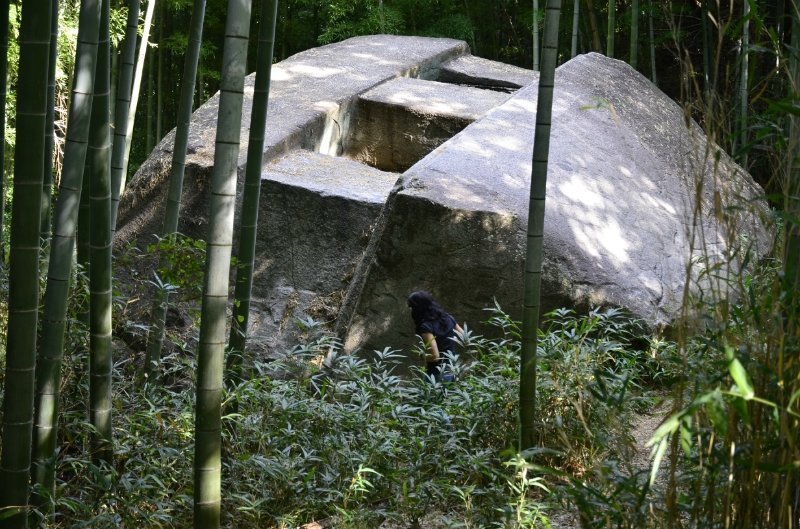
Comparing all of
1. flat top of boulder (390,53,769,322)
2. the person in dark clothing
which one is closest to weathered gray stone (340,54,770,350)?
flat top of boulder (390,53,769,322)

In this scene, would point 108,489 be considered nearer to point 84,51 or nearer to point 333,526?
point 333,526

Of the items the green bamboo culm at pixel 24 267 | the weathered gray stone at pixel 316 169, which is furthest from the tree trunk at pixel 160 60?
the green bamboo culm at pixel 24 267

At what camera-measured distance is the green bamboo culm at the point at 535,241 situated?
3.04m

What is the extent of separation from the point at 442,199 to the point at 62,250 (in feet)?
8.16

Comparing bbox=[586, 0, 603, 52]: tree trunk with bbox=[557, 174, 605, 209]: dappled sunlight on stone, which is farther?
bbox=[586, 0, 603, 52]: tree trunk

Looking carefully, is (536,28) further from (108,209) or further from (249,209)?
(108,209)

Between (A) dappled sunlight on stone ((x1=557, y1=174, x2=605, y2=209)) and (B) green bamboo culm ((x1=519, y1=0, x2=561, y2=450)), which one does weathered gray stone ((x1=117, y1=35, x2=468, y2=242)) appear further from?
(B) green bamboo culm ((x1=519, y1=0, x2=561, y2=450))

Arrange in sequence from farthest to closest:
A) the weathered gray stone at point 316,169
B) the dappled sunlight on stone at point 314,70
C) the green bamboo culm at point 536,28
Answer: the green bamboo culm at point 536,28
the dappled sunlight on stone at point 314,70
the weathered gray stone at point 316,169

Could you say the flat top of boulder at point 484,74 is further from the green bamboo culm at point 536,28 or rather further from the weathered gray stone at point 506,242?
the weathered gray stone at point 506,242

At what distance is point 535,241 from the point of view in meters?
3.11

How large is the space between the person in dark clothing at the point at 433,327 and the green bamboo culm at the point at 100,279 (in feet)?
5.37

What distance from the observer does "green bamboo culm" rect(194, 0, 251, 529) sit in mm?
2479

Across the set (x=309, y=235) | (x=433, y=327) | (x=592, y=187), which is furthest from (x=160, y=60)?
(x=433, y=327)

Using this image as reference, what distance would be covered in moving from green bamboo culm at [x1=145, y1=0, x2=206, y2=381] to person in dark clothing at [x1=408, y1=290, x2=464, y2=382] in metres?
1.24
